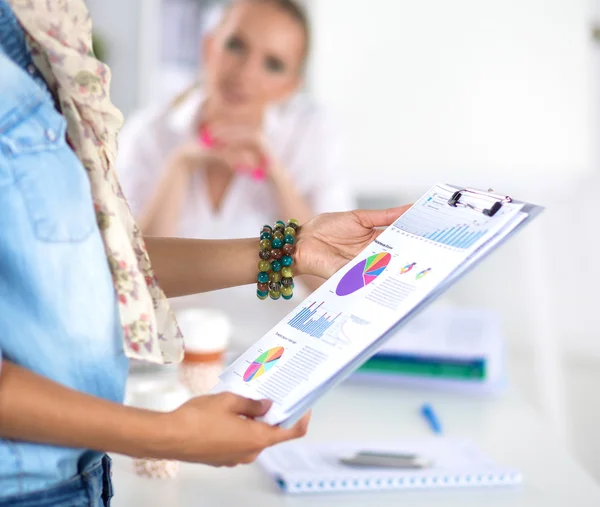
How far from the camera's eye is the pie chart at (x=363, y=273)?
2.44 ft

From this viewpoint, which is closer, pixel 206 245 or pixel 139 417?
pixel 139 417

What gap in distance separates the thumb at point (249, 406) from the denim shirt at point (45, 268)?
0.09 meters

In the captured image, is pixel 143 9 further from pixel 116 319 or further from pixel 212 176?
pixel 116 319

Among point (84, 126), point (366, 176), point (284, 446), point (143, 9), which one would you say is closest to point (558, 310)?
point (366, 176)

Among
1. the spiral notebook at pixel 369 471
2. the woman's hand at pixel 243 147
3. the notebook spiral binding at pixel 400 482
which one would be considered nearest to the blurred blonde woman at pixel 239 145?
the woman's hand at pixel 243 147

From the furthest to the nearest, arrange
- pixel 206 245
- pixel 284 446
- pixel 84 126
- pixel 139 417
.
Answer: pixel 284 446
pixel 206 245
pixel 84 126
pixel 139 417

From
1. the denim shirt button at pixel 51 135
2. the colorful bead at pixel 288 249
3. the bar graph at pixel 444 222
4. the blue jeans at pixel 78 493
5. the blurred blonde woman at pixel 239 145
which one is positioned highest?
the denim shirt button at pixel 51 135

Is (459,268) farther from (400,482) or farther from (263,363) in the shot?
(400,482)

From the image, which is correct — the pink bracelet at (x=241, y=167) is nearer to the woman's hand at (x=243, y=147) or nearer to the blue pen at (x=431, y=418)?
the woman's hand at (x=243, y=147)

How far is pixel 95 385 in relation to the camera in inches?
24.0

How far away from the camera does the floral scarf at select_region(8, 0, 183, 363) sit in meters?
0.64

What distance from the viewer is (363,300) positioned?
0.71 metres

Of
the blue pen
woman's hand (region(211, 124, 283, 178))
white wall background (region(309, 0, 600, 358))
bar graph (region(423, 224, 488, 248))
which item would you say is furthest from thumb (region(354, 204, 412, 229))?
white wall background (region(309, 0, 600, 358))

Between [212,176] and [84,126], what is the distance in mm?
1627
